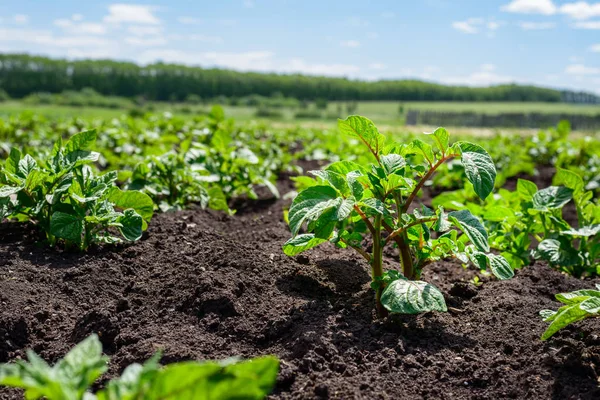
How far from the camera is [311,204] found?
2186 millimetres

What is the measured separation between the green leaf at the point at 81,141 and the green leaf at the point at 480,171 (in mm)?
1898

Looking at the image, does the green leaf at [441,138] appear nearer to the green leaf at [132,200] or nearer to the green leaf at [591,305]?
the green leaf at [591,305]

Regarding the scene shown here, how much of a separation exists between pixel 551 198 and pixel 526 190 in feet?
0.79

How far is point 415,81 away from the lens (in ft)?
241

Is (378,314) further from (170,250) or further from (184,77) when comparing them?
(184,77)

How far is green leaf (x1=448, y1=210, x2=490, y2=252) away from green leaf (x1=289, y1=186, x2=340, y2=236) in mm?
496

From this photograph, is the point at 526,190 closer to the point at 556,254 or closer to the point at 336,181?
the point at 556,254

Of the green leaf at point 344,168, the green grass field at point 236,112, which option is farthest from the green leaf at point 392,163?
the green grass field at point 236,112

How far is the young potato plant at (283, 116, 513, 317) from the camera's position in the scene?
2.16 meters

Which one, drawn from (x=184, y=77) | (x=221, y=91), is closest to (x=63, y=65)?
(x=184, y=77)

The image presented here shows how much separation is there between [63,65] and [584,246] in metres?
70.5

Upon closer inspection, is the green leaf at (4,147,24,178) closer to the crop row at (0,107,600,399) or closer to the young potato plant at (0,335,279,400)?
the crop row at (0,107,600,399)

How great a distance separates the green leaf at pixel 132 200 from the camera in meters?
2.97

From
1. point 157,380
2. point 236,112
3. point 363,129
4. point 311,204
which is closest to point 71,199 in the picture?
point 311,204
